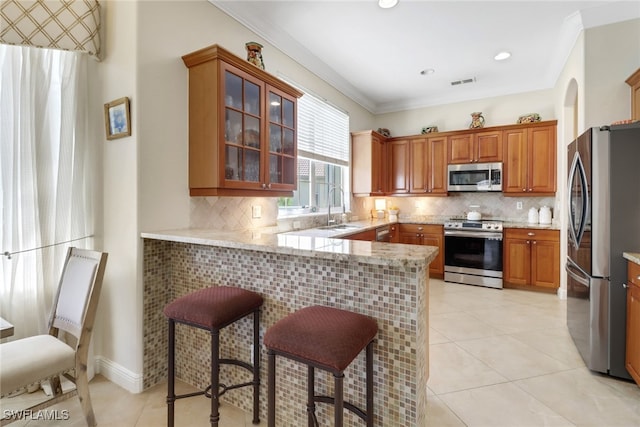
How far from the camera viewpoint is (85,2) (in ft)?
6.89

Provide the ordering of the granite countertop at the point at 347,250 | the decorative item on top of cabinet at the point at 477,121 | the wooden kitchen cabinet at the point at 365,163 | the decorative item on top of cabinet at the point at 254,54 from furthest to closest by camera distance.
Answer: the wooden kitchen cabinet at the point at 365,163 → the decorative item on top of cabinet at the point at 477,121 → the decorative item on top of cabinet at the point at 254,54 → the granite countertop at the point at 347,250

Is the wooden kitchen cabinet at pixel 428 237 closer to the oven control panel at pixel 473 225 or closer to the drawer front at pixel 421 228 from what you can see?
the drawer front at pixel 421 228

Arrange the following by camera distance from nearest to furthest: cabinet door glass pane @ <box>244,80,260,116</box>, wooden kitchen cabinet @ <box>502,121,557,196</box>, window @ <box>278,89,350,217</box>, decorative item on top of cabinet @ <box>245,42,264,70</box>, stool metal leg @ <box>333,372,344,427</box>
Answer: stool metal leg @ <box>333,372,344,427</box>
cabinet door glass pane @ <box>244,80,260,116</box>
decorative item on top of cabinet @ <box>245,42,264,70</box>
window @ <box>278,89,350,217</box>
wooden kitchen cabinet @ <box>502,121,557,196</box>

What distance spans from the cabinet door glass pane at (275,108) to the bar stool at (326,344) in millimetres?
1839

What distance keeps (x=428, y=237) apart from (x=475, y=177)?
3.93ft

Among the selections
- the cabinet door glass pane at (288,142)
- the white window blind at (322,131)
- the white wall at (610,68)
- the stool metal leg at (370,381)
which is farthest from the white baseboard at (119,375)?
the white wall at (610,68)

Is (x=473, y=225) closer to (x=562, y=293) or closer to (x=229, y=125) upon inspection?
(x=562, y=293)

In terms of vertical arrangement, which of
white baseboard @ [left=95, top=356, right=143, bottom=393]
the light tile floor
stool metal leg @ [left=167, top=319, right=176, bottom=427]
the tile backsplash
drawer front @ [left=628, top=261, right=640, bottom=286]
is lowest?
the light tile floor

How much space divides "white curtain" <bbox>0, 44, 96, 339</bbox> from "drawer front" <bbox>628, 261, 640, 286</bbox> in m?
3.73

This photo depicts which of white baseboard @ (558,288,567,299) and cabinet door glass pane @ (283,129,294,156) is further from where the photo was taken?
white baseboard @ (558,288,567,299)

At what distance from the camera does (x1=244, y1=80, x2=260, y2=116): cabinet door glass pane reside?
2400 millimetres

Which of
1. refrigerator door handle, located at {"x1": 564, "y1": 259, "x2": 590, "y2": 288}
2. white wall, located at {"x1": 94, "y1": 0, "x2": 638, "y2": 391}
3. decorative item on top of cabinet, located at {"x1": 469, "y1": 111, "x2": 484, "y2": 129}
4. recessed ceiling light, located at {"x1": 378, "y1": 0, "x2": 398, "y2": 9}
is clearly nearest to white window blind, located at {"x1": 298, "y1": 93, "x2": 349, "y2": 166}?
recessed ceiling light, located at {"x1": 378, "y1": 0, "x2": 398, "y2": 9}

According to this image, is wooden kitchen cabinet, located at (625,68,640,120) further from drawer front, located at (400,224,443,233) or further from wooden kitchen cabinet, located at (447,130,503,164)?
drawer front, located at (400,224,443,233)

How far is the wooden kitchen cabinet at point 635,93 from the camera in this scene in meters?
2.60
